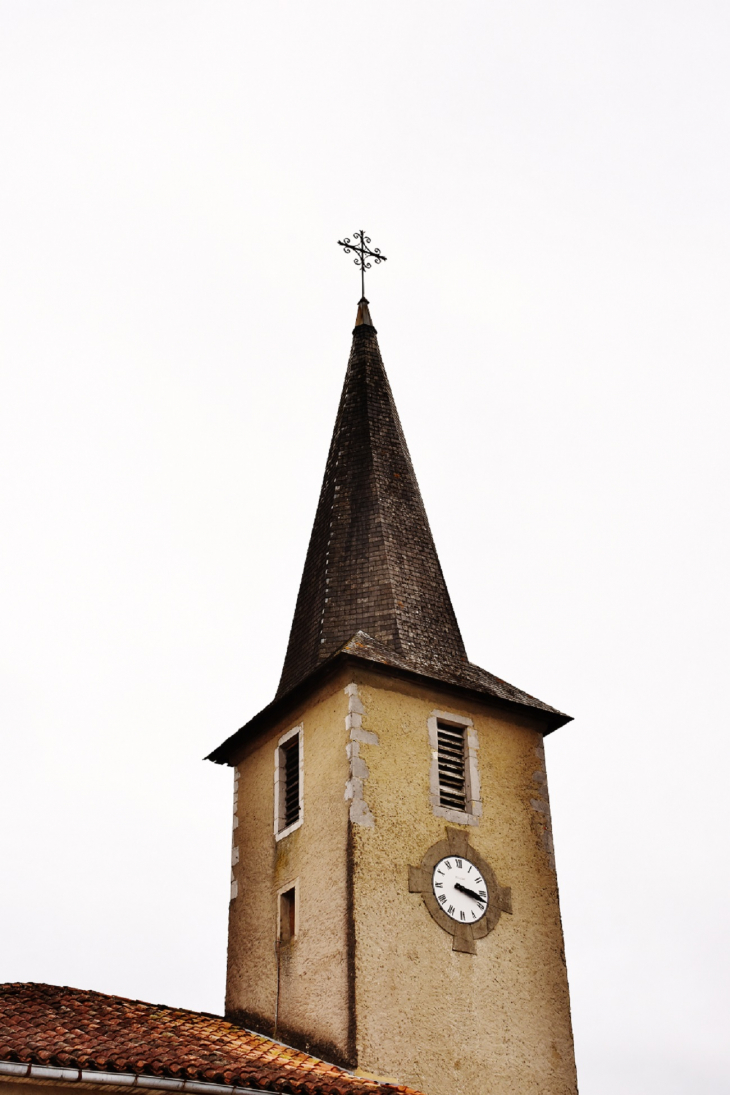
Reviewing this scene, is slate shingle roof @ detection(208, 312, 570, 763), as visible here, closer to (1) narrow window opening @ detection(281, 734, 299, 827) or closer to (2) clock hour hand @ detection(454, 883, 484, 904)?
(1) narrow window opening @ detection(281, 734, 299, 827)

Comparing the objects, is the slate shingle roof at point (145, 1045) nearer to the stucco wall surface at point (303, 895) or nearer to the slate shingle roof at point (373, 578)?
the stucco wall surface at point (303, 895)

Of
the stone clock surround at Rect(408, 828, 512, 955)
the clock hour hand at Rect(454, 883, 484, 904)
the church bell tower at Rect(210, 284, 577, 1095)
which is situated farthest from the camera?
the clock hour hand at Rect(454, 883, 484, 904)

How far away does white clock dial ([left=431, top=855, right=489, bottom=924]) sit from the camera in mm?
13156

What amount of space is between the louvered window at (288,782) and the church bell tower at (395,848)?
0.08ft

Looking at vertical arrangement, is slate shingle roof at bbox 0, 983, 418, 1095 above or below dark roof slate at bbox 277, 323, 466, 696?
below

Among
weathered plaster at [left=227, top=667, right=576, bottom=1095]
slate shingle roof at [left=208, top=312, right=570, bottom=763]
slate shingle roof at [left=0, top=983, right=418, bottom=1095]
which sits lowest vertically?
slate shingle roof at [left=0, top=983, right=418, bottom=1095]

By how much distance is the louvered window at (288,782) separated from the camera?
47.4 feet

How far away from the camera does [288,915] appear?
13.9 meters

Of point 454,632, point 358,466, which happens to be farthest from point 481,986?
point 358,466

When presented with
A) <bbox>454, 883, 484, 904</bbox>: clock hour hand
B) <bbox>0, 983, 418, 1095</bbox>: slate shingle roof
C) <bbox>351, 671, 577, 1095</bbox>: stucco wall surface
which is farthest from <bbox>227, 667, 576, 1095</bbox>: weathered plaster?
<bbox>0, 983, 418, 1095</bbox>: slate shingle roof

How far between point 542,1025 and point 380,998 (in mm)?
2100

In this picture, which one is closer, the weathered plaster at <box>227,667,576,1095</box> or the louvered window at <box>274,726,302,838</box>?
the weathered plaster at <box>227,667,576,1095</box>

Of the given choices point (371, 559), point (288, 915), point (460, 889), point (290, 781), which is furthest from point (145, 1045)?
point (371, 559)

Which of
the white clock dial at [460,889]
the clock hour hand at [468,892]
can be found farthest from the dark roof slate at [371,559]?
the clock hour hand at [468,892]
